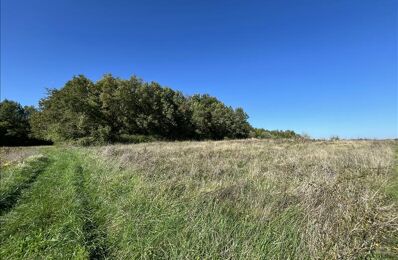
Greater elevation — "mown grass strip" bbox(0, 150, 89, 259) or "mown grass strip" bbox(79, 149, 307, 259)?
"mown grass strip" bbox(79, 149, 307, 259)


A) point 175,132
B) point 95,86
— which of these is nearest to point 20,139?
point 95,86

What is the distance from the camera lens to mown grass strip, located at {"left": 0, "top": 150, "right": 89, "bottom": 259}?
15.0ft

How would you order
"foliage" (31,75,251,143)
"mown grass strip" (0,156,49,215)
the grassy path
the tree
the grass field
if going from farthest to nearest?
the tree
"foliage" (31,75,251,143)
"mown grass strip" (0,156,49,215)
the grassy path
the grass field

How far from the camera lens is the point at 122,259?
13.6 feet

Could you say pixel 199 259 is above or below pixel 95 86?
below

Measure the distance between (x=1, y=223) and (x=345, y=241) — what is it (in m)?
6.54

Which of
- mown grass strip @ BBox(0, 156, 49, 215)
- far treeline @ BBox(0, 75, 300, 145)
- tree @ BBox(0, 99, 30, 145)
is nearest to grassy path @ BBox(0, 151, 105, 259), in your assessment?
→ mown grass strip @ BBox(0, 156, 49, 215)

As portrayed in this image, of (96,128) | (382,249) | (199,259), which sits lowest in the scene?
(199,259)

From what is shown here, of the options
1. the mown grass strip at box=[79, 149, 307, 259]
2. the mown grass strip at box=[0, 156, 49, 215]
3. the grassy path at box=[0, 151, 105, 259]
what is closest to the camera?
the mown grass strip at box=[79, 149, 307, 259]

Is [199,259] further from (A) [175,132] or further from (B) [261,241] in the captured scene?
(A) [175,132]

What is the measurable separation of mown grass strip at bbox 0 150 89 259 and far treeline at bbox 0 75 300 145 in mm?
29010

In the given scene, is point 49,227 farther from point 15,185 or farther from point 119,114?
point 119,114

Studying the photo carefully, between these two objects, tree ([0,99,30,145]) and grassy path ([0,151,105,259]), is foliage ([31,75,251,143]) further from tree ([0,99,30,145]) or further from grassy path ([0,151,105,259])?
grassy path ([0,151,105,259])

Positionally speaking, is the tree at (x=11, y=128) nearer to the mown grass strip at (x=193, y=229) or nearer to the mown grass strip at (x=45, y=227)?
the mown grass strip at (x=45, y=227)
